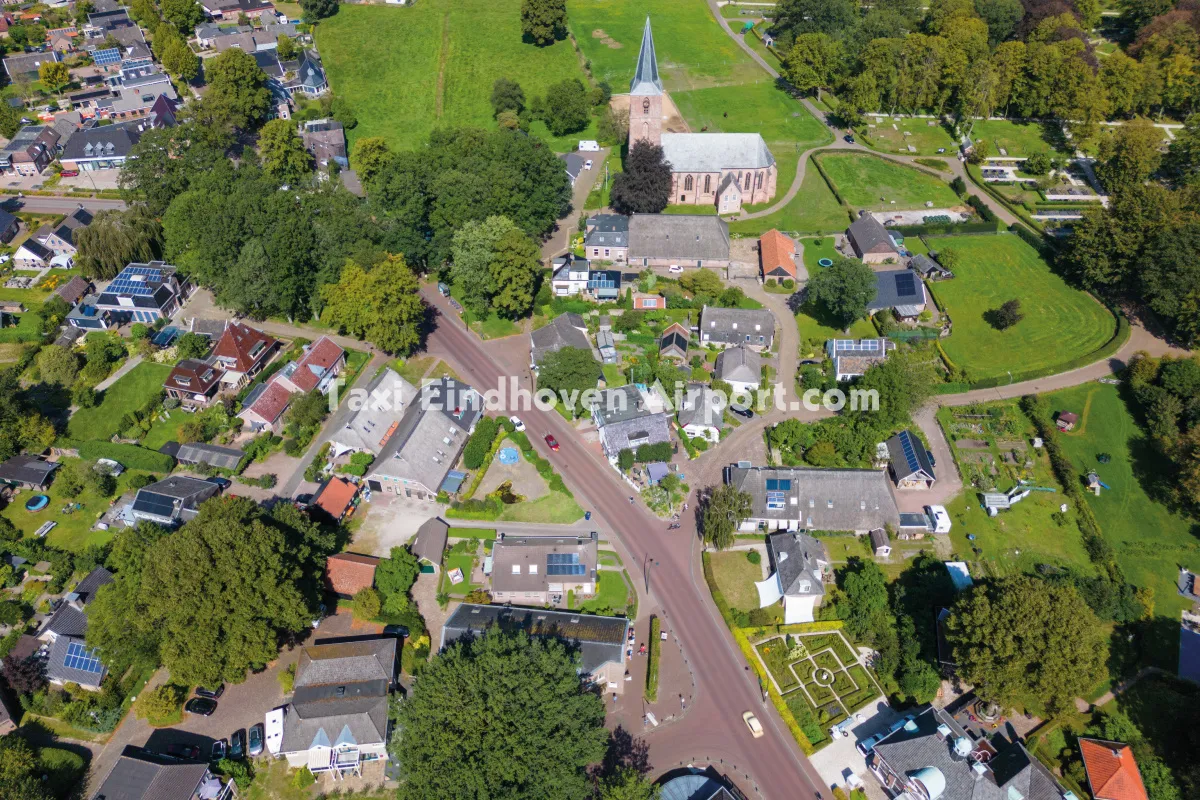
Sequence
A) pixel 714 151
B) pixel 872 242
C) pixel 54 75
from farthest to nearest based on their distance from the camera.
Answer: pixel 54 75 → pixel 714 151 → pixel 872 242

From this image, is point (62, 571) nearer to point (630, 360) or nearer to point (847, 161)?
point (630, 360)

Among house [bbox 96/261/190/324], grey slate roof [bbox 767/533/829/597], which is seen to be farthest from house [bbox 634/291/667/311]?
house [bbox 96/261/190/324]

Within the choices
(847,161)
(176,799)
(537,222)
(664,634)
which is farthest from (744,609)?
(847,161)

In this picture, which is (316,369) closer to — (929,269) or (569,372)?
(569,372)

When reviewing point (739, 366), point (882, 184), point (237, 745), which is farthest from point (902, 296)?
point (237, 745)

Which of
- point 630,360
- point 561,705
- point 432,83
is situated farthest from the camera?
point 432,83
